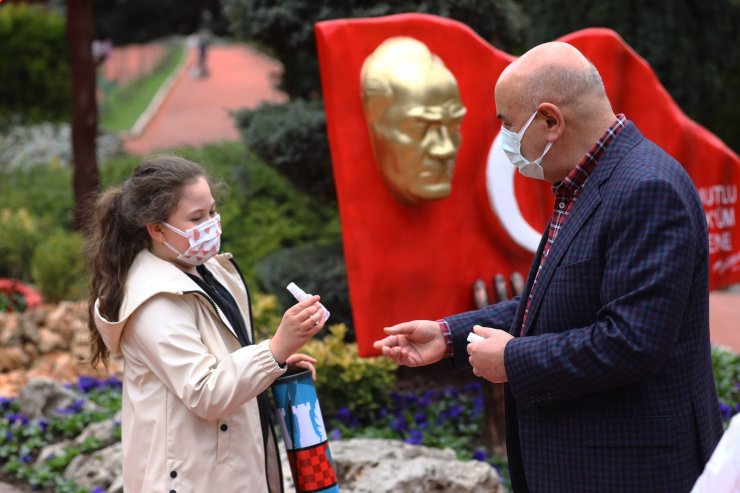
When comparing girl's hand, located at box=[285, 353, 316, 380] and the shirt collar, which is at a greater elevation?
the shirt collar

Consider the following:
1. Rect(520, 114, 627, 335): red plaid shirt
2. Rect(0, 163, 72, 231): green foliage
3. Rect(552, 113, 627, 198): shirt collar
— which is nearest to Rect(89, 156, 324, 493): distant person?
Rect(520, 114, 627, 335): red plaid shirt

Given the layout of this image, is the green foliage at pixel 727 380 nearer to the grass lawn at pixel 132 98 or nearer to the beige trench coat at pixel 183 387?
the beige trench coat at pixel 183 387

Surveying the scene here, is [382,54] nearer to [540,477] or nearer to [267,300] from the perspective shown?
[267,300]

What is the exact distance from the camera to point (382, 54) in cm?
459

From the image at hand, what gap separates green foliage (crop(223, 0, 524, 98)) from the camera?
6.17 metres

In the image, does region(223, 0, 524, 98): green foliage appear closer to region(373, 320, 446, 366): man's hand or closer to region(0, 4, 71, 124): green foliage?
region(373, 320, 446, 366): man's hand

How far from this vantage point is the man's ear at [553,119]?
7.77 feet

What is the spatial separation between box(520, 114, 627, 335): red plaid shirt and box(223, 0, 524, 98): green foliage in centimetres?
379

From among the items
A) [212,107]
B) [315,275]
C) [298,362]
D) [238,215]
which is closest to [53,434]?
[315,275]

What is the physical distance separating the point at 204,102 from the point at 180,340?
2027cm

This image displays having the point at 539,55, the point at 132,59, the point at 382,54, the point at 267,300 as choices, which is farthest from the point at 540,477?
the point at 132,59

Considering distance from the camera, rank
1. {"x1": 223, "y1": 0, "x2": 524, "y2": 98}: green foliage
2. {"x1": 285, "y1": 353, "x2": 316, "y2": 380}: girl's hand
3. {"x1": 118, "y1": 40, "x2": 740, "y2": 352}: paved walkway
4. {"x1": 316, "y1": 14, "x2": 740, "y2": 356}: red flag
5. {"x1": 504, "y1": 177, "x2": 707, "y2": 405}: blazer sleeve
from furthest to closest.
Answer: {"x1": 118, "y1": 40, "x2": 740, "y2": 352}: paved walkway < {"x1": 223, "y1": 0, "x2": 524, "y2": 98}: green foliage < {"x1": 316, "y1": 14, "x2": 740, "y2": 356}: red flag < {"x1": 285, "y1": 353, "x2": 316, "y2": 380}: girl's hand < {"x1": 504, "y1": 177, "x2": 707, "y2": 405}: blazer sleeve

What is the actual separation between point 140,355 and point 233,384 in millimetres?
336

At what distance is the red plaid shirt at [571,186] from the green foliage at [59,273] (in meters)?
5.92
